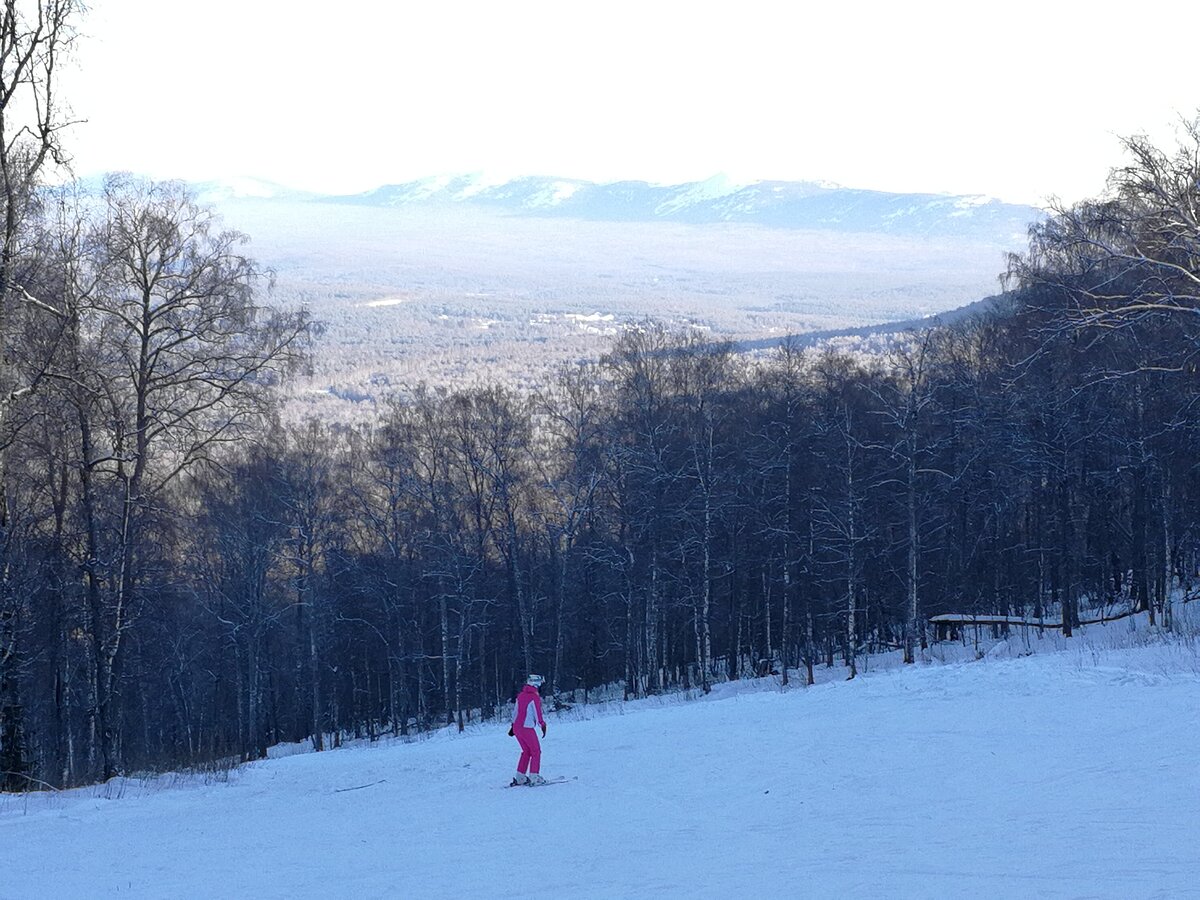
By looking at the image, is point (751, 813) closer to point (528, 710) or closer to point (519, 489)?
point (528, 710)

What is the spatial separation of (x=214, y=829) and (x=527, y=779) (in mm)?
3608

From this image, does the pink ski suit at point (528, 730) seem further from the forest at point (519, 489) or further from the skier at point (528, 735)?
the forest at point (519, 489)

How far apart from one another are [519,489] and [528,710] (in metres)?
24.0

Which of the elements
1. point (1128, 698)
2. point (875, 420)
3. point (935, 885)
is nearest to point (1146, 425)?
point (875, 420)

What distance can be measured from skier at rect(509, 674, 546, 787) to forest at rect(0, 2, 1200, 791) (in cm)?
732

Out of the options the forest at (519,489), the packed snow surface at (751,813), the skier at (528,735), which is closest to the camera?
the packed snow surface at (751,813)

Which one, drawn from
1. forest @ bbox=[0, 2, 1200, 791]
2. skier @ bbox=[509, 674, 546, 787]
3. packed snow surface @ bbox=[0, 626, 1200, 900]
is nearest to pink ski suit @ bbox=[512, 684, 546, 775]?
skier @ bbox=[509, 674, 546, 787]

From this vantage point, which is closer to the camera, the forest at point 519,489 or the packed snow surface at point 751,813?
the packed snow surface at point 751,813

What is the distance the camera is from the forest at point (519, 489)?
17.1 meters

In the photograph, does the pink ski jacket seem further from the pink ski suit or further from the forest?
the forest

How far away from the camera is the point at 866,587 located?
120 ft

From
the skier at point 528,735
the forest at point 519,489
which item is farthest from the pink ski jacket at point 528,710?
the forest at point 519,489

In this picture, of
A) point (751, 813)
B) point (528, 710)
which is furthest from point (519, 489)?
point (751, 813)

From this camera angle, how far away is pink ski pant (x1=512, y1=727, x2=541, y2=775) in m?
13.2
